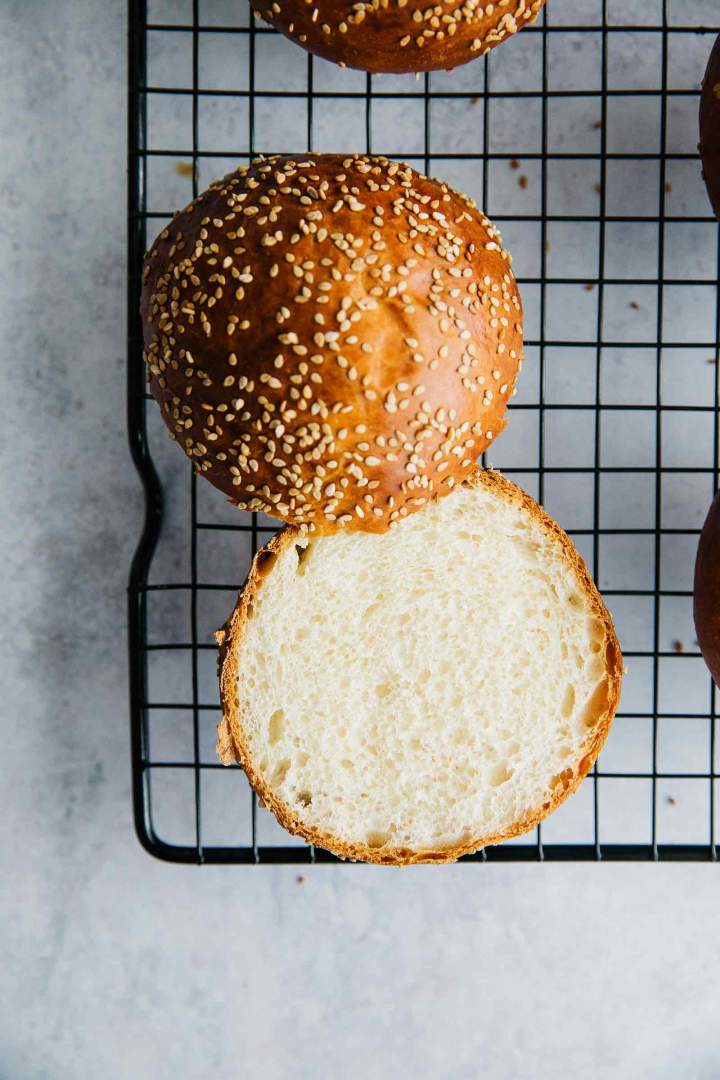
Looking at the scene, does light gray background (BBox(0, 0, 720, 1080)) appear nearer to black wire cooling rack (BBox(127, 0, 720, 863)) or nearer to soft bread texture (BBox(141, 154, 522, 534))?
black wire cooling rack (BBox(127, 0, 720, 863))

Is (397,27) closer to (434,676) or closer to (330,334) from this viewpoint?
(330,334)

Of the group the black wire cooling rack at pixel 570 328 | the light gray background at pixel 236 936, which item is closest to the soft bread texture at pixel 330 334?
the black wire cooling rack at pixel 570 328

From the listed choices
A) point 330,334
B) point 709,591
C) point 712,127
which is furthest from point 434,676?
point 712,127

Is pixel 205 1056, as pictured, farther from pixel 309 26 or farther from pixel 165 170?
pixel 309 26

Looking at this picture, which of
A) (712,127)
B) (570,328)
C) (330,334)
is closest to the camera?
(330,334)

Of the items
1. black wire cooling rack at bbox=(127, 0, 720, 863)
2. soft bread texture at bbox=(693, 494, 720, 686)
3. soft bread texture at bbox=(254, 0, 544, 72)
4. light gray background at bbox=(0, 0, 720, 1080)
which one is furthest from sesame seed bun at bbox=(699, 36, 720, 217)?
light gray background at bbox=(0, 0, 720, 1080)

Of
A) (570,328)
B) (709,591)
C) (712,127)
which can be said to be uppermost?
(712,127)

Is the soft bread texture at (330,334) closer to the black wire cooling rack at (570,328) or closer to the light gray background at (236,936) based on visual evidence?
the black wire cooling rack at (570,328)

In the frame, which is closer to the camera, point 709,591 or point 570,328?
point 709,591

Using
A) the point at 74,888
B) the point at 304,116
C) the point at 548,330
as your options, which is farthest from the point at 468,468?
the point at 74,888
